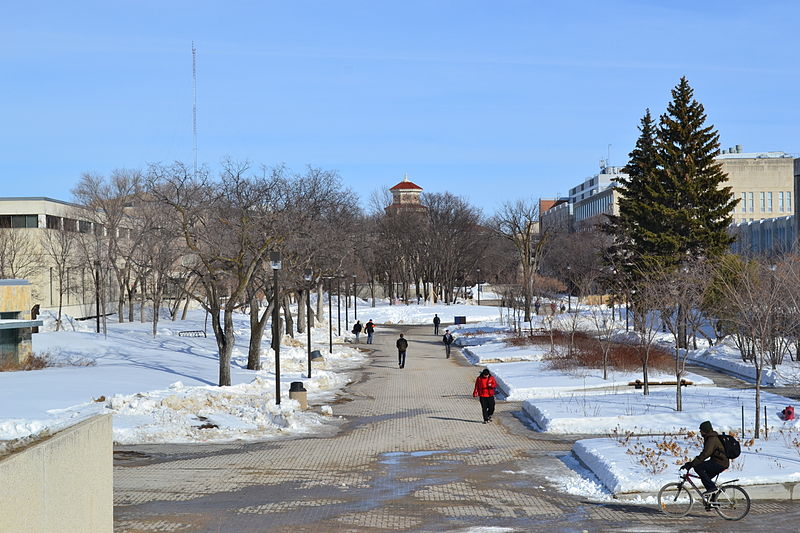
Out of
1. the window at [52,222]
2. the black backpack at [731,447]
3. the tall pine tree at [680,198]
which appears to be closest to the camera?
the black backpack at [731,447]

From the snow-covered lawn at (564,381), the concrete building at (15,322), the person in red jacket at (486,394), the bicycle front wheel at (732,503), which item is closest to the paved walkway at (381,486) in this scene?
the bicycle front wheel at (732,503)

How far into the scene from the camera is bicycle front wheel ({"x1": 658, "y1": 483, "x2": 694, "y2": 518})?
12602mm

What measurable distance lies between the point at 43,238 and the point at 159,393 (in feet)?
183

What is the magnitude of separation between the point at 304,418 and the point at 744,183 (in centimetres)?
10265

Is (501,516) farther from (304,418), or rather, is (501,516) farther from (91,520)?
(304,418)

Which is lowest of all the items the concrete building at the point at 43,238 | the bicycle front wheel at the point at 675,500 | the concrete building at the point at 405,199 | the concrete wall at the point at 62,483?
the bicycle front wheel at the point at 675,500

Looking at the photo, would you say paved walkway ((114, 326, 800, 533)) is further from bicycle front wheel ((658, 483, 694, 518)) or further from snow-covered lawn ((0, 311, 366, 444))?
snow-covered lawn ((0, 311, 366, 444))

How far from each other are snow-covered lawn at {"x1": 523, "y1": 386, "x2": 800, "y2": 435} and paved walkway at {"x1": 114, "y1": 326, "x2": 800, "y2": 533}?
0.81 meters

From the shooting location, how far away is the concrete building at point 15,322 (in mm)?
33562

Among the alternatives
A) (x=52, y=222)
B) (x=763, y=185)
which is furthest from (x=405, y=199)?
(x=52, y=222)

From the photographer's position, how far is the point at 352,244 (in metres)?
54.5

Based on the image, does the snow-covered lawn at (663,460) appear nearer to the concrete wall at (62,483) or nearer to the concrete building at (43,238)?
the concrete wall at (62,483)

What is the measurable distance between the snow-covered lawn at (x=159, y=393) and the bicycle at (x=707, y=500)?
818cm

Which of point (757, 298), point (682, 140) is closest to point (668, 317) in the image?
point (757, 298)
